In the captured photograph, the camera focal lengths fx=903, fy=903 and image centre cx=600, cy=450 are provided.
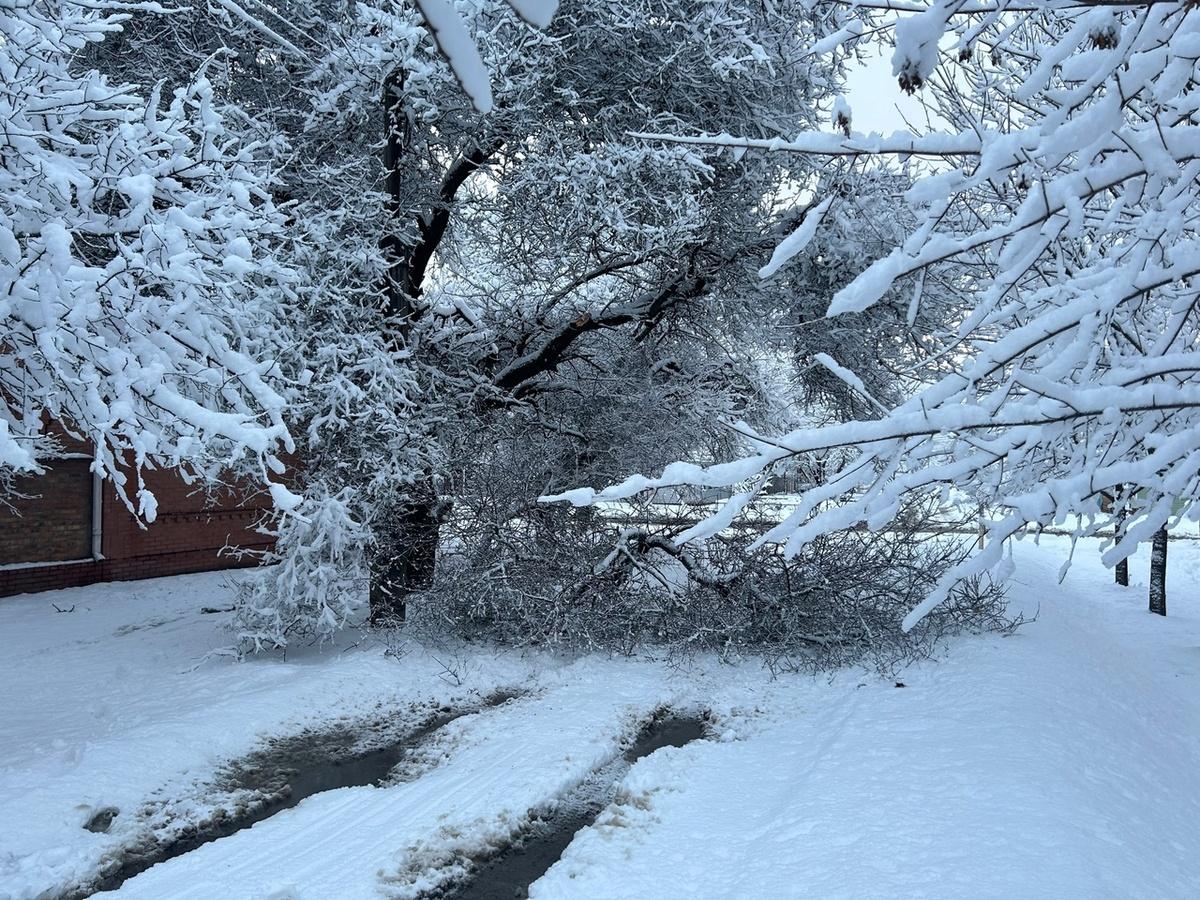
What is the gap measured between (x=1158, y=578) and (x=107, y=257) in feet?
47.8

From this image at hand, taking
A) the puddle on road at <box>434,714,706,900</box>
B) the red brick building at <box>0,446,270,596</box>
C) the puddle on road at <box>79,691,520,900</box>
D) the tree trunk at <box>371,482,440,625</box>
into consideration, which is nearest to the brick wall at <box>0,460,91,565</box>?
the red brick building at <box>0,446,270,596</box>

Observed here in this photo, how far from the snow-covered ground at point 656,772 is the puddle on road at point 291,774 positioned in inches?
6.4

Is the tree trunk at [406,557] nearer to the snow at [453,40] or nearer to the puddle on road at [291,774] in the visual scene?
the puddle on road at [291,774]

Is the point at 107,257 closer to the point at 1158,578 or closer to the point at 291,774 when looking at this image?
the point at 291,774

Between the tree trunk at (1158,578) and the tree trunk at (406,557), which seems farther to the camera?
the tree trunk at (1158,578)

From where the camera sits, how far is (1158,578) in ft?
45.5

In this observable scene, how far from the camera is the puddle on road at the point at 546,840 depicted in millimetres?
4957

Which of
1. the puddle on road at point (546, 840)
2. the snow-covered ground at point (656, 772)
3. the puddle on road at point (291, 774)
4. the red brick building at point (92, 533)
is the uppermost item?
the red brick building at point (92, 533)

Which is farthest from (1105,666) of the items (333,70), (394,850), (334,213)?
(333,70)

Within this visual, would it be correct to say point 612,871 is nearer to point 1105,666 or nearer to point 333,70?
point 1105,666

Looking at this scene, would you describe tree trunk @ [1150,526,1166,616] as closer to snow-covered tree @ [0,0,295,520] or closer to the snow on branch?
snow-covered tree @ [0,0,295,520]

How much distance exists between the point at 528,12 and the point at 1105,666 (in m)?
10.6

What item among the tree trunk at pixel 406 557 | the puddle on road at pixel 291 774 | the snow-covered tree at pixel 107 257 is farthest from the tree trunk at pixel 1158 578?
the snow-covered tree at pixel 107 257

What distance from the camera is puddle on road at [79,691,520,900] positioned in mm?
5402
